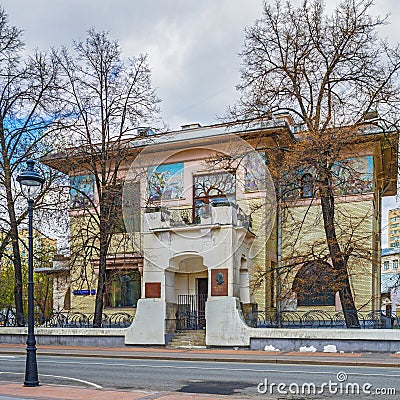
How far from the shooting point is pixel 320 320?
23.4 meters

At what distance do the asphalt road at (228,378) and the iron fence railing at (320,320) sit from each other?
4.97 meters

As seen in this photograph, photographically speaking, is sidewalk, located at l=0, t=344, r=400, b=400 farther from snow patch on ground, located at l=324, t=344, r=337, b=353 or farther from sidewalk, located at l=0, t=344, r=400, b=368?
snow patch on ground, located at l=324, t=344, r=337, b=353

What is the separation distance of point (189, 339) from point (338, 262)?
727cm

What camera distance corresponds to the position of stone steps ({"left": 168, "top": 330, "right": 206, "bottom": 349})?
25047 mm

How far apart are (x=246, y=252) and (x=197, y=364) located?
34.8 ft

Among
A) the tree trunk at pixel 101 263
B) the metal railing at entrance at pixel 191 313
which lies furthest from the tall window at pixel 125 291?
the metal railing at entrance at pixel 191 313

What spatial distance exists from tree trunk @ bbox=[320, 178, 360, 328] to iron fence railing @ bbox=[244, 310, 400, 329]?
11 centimetres

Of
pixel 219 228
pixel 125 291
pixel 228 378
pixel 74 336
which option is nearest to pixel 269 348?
pixel 219 228

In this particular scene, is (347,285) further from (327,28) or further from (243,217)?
(327,28)

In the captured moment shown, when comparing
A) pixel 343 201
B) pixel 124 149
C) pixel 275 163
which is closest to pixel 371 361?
pixel 275 163

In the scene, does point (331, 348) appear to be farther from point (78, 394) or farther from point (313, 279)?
point (78, 394)

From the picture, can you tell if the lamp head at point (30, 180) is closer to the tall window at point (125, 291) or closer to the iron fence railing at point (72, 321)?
the iron fence railing at point (72, 321)

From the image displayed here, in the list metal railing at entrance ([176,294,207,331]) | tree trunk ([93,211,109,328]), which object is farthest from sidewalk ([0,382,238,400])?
tree trunk ([93,211,109,328])

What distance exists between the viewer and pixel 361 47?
24203mm
